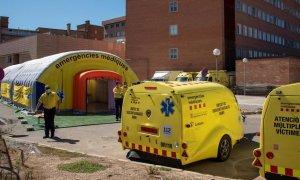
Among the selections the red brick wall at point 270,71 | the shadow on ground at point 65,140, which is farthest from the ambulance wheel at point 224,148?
the red brick wall at point 270,71

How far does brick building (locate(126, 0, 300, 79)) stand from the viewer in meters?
50.5

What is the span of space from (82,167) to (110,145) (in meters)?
3.77

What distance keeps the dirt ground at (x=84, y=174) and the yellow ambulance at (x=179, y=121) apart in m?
0.73

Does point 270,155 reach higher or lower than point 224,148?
higher

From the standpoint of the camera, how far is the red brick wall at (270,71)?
132 feet

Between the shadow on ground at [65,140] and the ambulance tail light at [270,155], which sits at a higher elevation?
the ambulance tail light at [270,155]

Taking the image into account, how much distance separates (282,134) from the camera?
659 centimetres

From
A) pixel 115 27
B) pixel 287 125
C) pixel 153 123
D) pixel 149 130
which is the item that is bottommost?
pixel 149 130

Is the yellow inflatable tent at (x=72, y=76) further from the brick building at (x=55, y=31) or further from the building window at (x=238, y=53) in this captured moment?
the brick building at (x=55, y=31)

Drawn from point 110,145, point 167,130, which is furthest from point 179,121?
point 110,145

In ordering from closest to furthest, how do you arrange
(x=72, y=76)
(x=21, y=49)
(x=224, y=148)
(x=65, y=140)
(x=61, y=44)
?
(x=224, y=148)
(x=65, y=140)
(x=72, y=76)
(x=61, y=44)
(x=21, y=49)

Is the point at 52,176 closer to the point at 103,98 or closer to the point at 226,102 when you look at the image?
the point at 226,102

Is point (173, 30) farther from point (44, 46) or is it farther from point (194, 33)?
point (44, 46)

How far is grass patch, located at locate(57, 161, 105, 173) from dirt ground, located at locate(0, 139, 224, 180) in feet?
0.48
